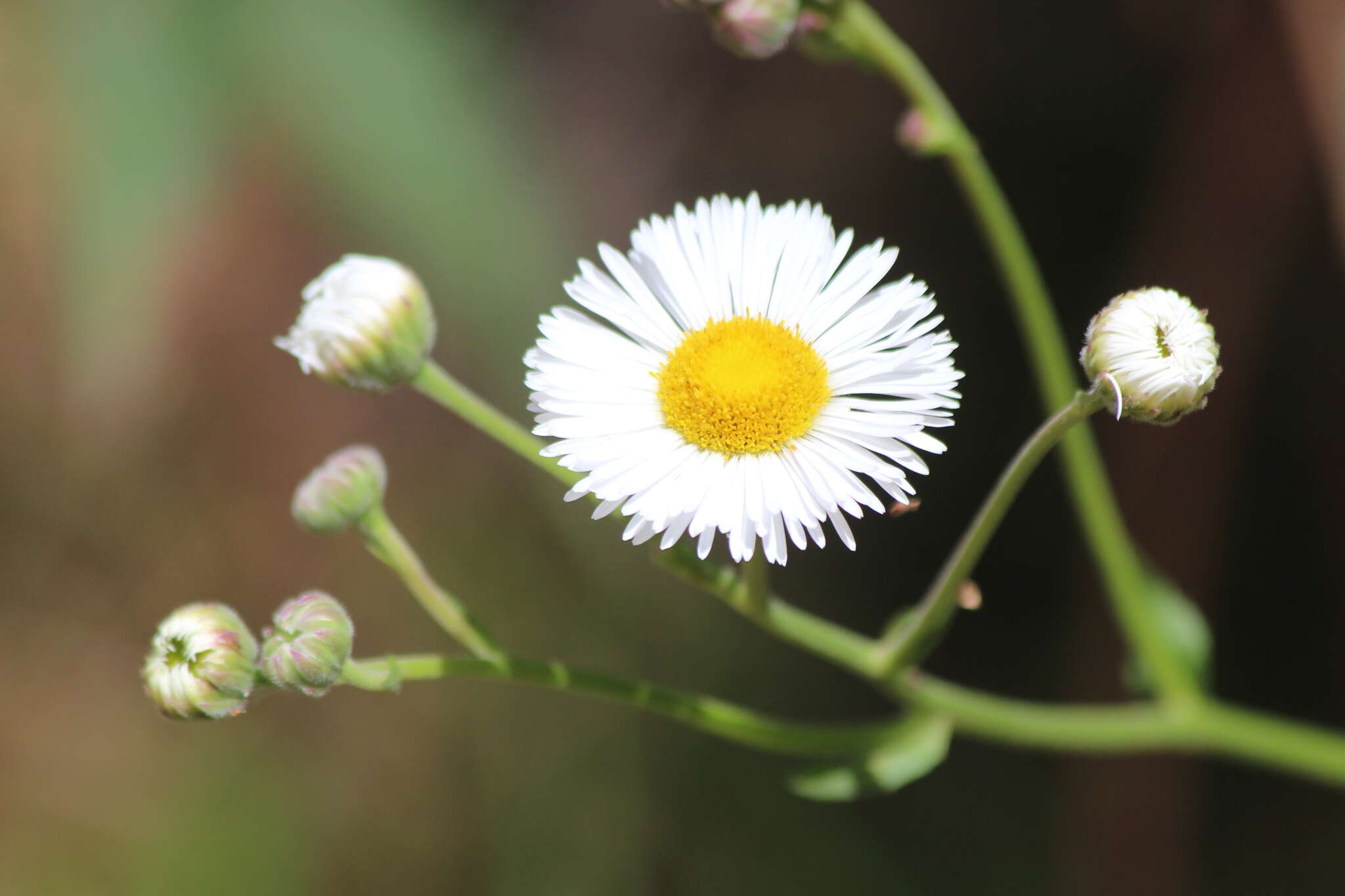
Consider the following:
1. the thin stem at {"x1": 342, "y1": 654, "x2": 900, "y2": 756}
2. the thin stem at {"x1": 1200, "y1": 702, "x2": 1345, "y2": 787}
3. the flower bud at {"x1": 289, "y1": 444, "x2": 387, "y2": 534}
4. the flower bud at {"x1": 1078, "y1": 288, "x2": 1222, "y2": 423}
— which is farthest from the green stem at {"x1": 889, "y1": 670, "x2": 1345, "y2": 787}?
the flower bud at {"x1": 289, "y1": 444, "x2": 387, "y2": 534}

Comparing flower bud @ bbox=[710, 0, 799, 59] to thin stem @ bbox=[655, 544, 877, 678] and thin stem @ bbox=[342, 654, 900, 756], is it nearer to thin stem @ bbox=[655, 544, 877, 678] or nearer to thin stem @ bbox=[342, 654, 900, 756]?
thin stem @ bbox=[655, 544, 877, 678]

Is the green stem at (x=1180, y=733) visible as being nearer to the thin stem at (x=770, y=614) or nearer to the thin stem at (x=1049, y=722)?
the thin stem at (x=1049, y=722)

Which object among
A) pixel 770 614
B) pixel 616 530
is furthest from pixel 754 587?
pixel 616 530

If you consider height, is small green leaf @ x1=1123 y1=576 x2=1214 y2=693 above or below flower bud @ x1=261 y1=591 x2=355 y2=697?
above

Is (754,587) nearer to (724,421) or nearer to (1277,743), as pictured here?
(724,421)

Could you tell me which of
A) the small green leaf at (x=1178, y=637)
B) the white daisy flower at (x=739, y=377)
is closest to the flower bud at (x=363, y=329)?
the white daisy flower at (x=739, y=377)
